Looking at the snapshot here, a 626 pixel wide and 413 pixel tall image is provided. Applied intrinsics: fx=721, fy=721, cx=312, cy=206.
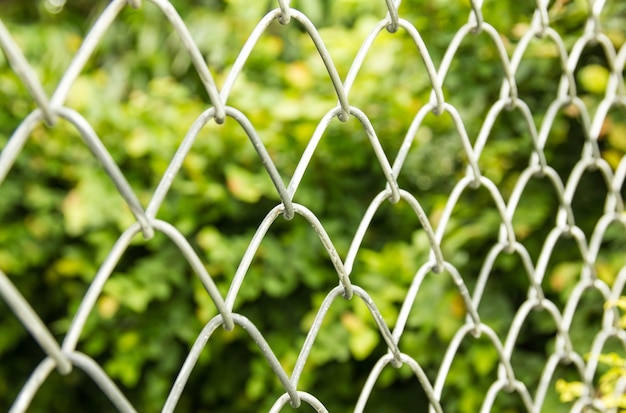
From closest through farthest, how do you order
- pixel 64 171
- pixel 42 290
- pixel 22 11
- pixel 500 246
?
pixel 500 246, pixel 64 171, pixel 42 290, pixel 22 11

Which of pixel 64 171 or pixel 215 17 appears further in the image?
pixel 215 17

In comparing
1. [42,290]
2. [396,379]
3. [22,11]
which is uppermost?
[22,11]

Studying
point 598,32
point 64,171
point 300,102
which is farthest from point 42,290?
point 598,32

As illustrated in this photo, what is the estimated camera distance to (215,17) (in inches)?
98.9

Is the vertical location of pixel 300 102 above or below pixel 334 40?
below

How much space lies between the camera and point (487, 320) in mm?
1609

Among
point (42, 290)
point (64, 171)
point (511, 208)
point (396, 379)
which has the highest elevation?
point (64, 171)

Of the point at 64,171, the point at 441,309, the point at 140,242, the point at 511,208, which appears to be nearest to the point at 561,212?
the point at 511,208

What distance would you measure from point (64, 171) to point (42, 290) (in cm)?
37

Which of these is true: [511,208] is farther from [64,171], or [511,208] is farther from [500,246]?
[64,171]

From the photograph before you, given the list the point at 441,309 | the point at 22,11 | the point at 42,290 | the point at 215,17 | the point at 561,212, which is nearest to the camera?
the point at 561,212

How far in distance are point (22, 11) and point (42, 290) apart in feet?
5.28

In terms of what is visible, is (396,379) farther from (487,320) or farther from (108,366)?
(108,366)

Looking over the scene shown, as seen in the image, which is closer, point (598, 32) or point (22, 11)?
point (598, 32)
